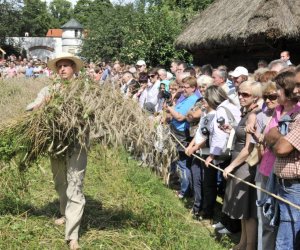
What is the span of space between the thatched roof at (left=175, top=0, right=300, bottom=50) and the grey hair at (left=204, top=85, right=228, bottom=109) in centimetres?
561

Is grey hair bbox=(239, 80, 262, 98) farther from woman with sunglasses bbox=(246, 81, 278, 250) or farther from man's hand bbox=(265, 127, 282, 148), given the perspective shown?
man's hand bbox=(265, 127, 282, 148)

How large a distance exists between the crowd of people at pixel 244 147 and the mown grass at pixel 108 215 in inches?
17.1

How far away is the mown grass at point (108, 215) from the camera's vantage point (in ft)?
15.0

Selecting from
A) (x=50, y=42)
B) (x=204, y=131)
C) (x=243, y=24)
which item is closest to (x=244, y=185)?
(x=204, y=131)

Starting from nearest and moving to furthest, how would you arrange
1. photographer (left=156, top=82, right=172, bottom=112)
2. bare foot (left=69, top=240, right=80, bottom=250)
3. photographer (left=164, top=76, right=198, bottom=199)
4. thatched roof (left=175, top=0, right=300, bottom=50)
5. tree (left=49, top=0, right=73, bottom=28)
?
bare foot (left=69, top=240, right=80, bottom=250), photographer (left=164, top=76, right=198, bottom=199), photographer (left=156, top=82, right=172, bottom=112), thatched roof (left=175, top=0, right=300, bottom=50), tree (left=49, top=0, right=73, bottom=28)

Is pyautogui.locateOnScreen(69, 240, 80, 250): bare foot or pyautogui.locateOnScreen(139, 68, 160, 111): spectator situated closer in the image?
pyautogui.locateOnScreen(69, 240, 80, 250): bare foot

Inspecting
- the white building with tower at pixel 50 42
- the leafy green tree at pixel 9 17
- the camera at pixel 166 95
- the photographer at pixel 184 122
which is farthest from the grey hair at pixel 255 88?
the white building with tower at pixel 50 42

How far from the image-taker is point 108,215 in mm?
5301

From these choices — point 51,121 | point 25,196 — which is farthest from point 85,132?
point 25,196

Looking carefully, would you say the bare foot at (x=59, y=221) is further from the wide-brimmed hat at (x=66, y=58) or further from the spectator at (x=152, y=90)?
the spectator at (x=152, y=90)

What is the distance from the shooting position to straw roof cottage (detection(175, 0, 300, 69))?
10.7 meters

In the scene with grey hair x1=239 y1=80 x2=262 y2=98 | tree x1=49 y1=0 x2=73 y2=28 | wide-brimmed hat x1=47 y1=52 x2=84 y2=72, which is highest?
tree x1=49 y1=0 x2=73 y2=28

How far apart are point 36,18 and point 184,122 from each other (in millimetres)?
91024

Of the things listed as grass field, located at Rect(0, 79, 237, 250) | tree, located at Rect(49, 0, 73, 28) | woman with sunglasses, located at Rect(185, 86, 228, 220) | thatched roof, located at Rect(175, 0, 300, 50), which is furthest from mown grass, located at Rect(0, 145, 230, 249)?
tree, located at Rect(49, 0, 73, 28)
